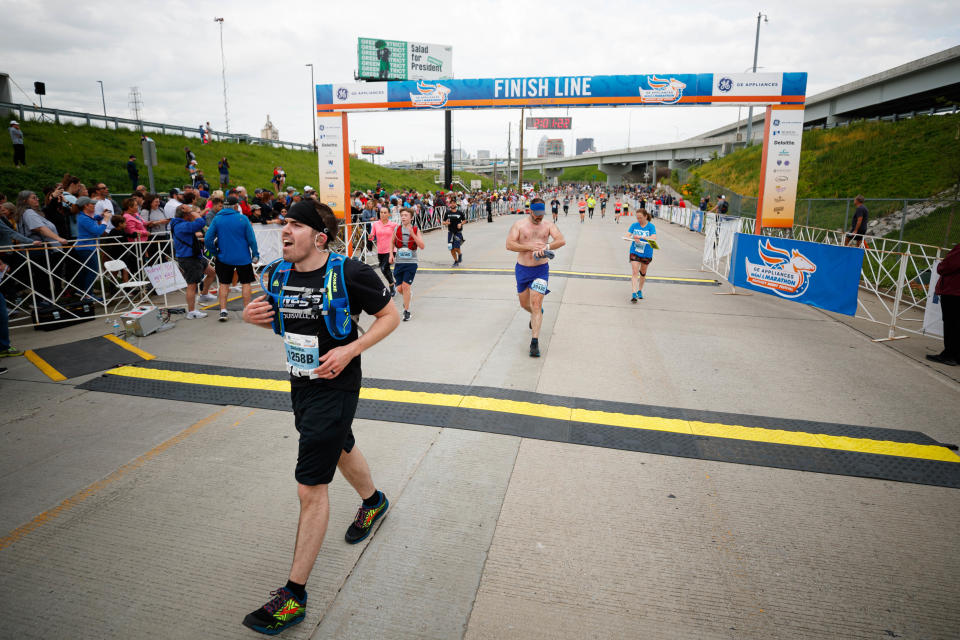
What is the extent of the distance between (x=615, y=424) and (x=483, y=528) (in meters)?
1.93

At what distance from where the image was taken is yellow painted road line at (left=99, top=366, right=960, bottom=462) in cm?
428

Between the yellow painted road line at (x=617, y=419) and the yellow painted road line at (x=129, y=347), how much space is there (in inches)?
23.3

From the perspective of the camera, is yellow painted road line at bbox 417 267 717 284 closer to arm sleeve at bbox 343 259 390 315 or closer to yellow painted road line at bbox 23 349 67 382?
yellow painted road line at bbox 23 349 67 382

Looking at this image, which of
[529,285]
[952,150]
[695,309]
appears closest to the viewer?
[529,285]

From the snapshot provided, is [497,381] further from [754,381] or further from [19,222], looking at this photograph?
[19,222]

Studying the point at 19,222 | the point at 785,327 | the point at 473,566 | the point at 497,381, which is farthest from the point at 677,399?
the point at 19,222

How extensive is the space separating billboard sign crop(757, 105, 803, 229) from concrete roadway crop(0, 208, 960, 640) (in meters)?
10.1

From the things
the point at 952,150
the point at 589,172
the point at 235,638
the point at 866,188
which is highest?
the point at 589,172

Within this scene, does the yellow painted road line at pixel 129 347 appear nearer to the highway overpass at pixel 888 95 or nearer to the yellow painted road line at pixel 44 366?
the yellow painted road line at pixel 44 366

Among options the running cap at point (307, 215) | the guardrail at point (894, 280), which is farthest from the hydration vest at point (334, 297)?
the guardrail at point (894, 280)

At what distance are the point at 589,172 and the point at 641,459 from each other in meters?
142

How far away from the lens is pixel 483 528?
10.5 feet

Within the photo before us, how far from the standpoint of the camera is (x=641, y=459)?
160 inches

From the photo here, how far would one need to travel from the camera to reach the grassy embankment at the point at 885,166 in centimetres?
1973
